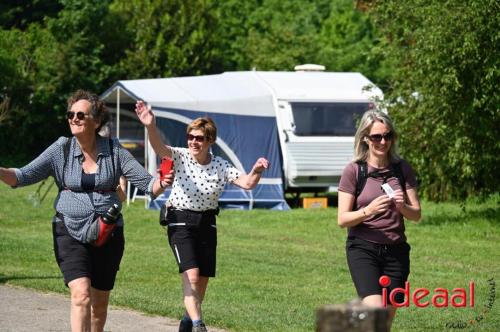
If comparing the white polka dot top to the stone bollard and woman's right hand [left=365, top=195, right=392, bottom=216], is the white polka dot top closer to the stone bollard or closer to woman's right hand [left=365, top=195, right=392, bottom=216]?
woman's right hand [left=365, top=195, right=392, bottom=216]

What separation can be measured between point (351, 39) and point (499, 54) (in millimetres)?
32348

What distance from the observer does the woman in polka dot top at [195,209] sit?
8.91 m

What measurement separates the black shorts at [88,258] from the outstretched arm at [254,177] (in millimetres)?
1525

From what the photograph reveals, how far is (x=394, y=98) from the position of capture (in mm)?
21219

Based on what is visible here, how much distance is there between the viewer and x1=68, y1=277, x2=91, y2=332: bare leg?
23.8ft

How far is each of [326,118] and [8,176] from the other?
19041 mm

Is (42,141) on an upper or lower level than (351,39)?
lower

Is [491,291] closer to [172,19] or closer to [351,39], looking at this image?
[172,19]

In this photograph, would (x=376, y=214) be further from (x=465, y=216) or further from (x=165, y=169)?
(x=465, y=216)

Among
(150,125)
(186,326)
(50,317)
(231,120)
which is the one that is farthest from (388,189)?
(231,120)

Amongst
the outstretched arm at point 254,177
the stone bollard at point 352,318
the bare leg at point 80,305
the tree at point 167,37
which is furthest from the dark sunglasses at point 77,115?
the tree at point 167,37

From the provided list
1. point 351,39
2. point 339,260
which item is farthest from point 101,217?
point 351,39

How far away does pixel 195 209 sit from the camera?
8930 mm

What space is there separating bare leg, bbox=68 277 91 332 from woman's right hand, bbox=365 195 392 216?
185 cm
